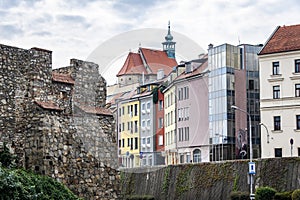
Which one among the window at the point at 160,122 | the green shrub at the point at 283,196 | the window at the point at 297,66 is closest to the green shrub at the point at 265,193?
the green shrub at the point at 283,196

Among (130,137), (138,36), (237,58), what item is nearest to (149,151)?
(130,137)

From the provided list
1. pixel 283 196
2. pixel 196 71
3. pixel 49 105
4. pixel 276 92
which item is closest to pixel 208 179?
pixel 283 196

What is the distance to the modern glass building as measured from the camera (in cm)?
7519

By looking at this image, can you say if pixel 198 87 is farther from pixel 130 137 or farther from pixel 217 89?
pixel 130 137

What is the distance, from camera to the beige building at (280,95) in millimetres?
70000

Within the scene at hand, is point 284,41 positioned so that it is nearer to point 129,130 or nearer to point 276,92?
point 276,92

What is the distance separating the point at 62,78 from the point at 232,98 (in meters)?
57.4

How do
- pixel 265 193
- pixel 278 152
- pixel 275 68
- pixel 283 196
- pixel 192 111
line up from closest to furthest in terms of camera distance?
pixel 283 196 < pixel 265 193 < pixel 278 152 < pixel 275 68 < pixel 192 111

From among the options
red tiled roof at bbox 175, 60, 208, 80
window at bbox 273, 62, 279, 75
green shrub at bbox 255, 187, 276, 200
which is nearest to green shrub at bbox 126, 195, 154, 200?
green shrub at bbox 255, 187, 276, 200

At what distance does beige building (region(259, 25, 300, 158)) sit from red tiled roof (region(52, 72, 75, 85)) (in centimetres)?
5118

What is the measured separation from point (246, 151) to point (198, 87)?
40.0 feet

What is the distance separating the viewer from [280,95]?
235 feet

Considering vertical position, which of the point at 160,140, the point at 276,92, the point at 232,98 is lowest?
the point at 160,140

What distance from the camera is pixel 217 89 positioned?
7681cm
